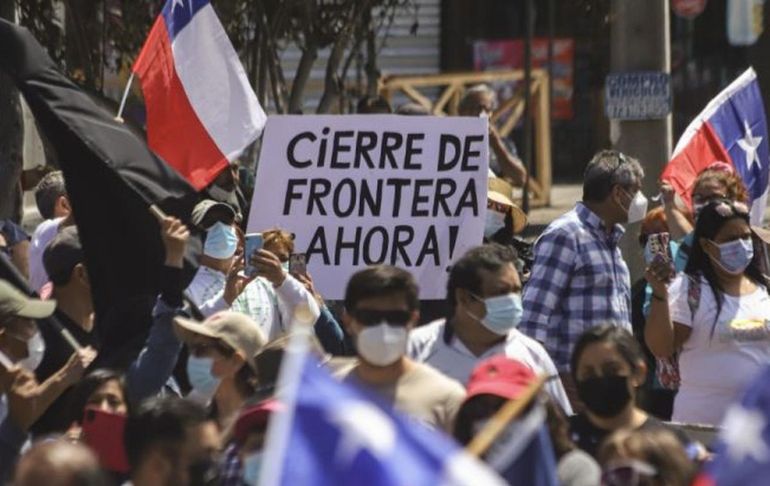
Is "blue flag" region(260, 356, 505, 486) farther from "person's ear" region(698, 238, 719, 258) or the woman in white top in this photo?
"person's ear" region(698, 238, 719, 258)

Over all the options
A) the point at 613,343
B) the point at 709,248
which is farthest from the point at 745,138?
the point at 613,343

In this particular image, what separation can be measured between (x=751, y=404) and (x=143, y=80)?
5.19 metres

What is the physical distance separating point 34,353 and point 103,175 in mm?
1134

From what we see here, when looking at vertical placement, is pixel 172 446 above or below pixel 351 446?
below

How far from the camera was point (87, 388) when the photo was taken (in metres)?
6.88

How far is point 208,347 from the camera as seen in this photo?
23.6ft

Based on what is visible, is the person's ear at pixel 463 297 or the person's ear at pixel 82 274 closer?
the person's ear at pixel 463 297

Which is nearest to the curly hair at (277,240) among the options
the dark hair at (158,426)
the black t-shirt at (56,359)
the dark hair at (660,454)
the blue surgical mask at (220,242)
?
the blue surgical mask at (220,242)

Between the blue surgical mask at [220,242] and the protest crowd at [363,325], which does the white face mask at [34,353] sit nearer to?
the protest crowd at [363,325]

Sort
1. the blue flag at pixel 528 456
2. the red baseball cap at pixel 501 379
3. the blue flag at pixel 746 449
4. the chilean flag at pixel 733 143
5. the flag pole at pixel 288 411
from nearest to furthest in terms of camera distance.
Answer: the flag pole at pixel 288 411 < the blue flag at pixel 746 449 < the blue flag at pixel 528 456 < the red baseball cap at pixel 501 379 < the chilean flag at pixel 733 143

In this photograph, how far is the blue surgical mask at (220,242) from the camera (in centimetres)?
894

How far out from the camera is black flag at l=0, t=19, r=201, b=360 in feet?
27.8

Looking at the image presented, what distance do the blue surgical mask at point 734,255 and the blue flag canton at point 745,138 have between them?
234 cm

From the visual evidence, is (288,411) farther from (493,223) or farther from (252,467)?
(493,223)
